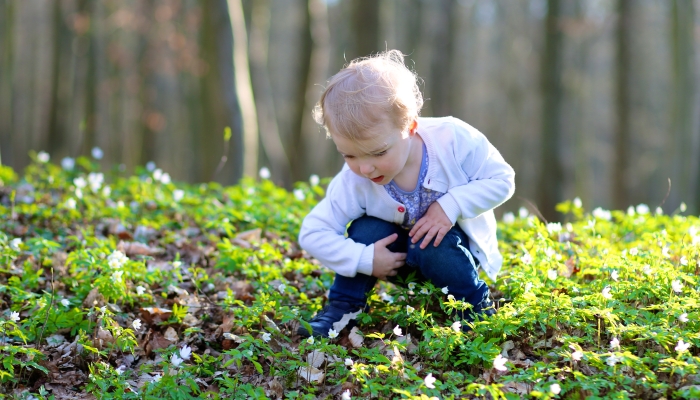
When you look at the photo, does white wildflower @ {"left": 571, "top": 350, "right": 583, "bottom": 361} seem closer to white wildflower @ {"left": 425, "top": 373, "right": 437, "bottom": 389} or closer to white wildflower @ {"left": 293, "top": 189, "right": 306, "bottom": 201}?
white wildflower @ {"left": 425, "top": 373, "right": 437, "bottom": 389}

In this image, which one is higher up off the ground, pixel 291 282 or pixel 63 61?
pixel 63 61

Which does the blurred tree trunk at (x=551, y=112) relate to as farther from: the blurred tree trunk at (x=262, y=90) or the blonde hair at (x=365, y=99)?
the blonde hair at (x=365, y=99)

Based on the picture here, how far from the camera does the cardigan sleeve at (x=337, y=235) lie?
310 centimetres

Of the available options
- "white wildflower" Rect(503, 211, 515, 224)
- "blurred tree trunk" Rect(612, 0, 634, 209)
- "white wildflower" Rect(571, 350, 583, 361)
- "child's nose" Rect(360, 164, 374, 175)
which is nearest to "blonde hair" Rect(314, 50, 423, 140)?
"child's nose" Rect(360, 164, 374, 175)

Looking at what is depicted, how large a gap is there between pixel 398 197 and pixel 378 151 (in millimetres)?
357

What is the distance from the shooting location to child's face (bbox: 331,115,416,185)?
2850 mm

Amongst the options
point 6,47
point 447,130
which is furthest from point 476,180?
point 6,47

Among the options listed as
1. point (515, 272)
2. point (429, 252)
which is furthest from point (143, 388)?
point (515, 272)

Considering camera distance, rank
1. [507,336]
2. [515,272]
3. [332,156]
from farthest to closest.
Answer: [332,156]
[515,272]
[507,336]

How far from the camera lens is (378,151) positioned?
2889 millimetres

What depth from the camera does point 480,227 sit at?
3246 millimetres

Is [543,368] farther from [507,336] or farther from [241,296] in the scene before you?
[241,296]

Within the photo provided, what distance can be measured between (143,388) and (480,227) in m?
1.78

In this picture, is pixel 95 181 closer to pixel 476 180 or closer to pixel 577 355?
pixel 476 180
